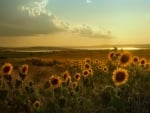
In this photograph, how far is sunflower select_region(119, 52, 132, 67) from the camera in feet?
22.8

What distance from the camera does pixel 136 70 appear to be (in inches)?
250

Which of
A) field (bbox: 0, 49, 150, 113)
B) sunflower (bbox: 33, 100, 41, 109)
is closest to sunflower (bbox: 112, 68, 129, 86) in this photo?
field (bbox: 0, 49, 150, 113)

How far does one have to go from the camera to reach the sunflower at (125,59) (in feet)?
22.8

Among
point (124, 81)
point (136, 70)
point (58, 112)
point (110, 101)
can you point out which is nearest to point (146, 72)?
point (136, 70)

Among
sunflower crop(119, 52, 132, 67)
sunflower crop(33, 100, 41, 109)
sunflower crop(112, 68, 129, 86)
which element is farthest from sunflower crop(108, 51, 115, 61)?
sunflower crop(33, 100, 41, 109)

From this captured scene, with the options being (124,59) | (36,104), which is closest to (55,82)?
(36,104)

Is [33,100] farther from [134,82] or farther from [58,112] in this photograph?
[134,82]

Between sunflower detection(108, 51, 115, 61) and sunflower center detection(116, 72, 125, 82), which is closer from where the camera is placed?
sunflower center detection(116, 72, 125, 82)

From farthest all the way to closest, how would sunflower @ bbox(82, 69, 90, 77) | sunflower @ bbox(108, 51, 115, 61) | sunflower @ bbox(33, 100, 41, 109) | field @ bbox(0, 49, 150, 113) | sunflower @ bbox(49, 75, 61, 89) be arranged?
sunflower @ bbox(108, 51, 115, 61), sunflower @ bbox(82, 69, 90, 77), sunflower @ bbox(49, 75, 61, 89), sunflower @ bbox(33, 100, 41, 109), field @ bbox(0, 49, 150, 113)

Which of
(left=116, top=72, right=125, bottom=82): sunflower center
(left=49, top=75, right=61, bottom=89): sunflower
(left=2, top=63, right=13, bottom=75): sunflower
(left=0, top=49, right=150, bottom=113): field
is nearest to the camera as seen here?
(left=0, top=49, right=150, bottom=113): field

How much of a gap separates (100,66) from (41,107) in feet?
7.31

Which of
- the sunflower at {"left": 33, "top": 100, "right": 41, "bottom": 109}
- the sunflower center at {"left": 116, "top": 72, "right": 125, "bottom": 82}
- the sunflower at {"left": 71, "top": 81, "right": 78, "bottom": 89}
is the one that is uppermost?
the sunflower center at {"left": 116, "top": 72, "right": 125, "bottom": 82}

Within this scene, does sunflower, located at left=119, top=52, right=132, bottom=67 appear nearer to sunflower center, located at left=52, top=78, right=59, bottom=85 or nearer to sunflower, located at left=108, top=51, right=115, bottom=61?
sunflower, located at left=108, top=51, right=115, bottom=61

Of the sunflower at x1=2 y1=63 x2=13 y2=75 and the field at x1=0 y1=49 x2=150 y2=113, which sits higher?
the sunflower at x1=2 y1=63 x2=13 y2=75
